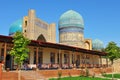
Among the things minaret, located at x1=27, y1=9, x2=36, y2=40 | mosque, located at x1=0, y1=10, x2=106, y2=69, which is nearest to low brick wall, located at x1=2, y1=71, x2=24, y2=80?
mosque, located at x1=0, y1=10, x2=106, y2=69

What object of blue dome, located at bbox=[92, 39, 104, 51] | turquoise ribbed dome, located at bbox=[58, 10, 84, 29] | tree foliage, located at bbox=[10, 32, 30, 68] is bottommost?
Answer: tree foliage, located at bbox=[10, 32, 30, 68]

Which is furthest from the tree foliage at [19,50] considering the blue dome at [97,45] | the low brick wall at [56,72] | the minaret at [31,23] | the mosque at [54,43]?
the blue dome at [97,45]

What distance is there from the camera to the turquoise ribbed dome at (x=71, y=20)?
52209mm

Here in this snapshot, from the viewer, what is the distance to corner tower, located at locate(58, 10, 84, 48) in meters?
51.2

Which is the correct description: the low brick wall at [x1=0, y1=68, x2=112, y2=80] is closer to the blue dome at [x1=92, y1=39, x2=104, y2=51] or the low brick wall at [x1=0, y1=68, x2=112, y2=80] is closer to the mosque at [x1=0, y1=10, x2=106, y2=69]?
the mosque at [x1=0, y1=10, x2=106, y2=69]

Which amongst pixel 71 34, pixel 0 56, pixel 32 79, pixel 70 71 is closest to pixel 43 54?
pixel 70 71

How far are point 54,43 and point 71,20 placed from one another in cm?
2446

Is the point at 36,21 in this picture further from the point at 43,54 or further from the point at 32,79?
the point at 32,79

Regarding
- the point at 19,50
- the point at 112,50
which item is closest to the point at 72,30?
the point at 112,50

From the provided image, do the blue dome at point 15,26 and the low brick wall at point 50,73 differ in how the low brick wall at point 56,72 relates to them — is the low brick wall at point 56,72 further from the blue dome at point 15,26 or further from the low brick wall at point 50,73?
the blue dome at point 15,26

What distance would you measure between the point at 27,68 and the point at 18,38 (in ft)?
22.3

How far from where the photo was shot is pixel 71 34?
169 feet

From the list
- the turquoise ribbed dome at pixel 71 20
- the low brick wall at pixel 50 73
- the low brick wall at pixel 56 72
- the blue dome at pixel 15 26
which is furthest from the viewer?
the turquoise ribbed dome at pixel 71 20

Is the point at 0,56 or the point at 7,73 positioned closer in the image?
the point at 7,73
